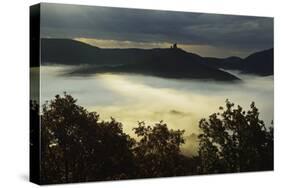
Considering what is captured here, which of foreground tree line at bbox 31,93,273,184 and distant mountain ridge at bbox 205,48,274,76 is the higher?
distant mountain ridge at bbox 205,48,274,76

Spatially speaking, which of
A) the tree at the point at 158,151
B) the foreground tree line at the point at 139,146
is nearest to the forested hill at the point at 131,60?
the foreground tree line at the point at 139,146

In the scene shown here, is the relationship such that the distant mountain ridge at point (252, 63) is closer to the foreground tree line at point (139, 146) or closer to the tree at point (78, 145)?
the foreground tree line at point (139, 146)

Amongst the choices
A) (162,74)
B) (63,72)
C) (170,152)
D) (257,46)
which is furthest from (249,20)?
(63,72)

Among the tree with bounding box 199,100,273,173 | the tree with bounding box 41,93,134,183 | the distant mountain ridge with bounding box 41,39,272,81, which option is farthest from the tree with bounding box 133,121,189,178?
the distant mountain ridge with bounding box 41,39,272,81

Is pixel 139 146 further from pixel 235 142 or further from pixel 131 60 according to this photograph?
pixel 235 142

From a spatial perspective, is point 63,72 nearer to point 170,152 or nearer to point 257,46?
point 170,152

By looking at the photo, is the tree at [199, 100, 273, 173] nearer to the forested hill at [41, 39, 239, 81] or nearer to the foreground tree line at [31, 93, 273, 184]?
the foreground tree line at [31, 93, 273, 184]
